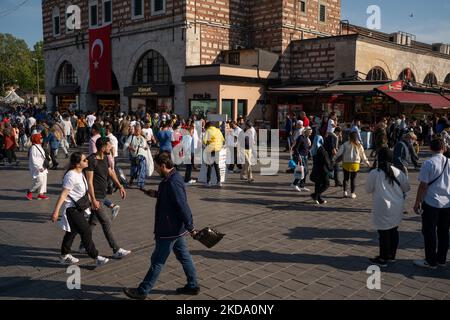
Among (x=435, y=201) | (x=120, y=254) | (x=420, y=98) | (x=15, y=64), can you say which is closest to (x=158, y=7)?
(x=420, y=98)

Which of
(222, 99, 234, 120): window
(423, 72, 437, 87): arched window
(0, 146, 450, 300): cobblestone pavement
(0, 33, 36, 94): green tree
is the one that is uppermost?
(0, 33, 36, 94): green tree

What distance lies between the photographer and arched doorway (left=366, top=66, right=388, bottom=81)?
1035 inches

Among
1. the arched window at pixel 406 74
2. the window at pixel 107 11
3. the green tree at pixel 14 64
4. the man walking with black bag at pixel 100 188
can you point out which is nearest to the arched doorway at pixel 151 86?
the window at pixel 107 11

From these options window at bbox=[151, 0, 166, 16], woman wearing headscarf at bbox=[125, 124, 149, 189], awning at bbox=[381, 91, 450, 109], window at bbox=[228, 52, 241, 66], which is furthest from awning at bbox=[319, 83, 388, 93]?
woman wearing headscarf at bbox=[125, 124, 149, 189]

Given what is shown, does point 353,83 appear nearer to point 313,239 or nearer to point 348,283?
point 313,239

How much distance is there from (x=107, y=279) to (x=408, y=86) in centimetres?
2170

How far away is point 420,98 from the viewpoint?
72.0 feet

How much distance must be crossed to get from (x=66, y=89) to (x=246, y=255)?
3284cm

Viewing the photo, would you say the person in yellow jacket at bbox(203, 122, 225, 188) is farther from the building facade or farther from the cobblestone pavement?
the building facade

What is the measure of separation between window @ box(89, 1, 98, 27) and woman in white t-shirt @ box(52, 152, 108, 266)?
28.4 meters

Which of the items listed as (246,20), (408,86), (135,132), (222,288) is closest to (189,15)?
(246,20)

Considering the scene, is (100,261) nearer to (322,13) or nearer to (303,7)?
(303,7)

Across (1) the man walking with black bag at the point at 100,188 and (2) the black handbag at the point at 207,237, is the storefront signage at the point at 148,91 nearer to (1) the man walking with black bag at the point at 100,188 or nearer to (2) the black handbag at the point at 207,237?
(1) the man walking with black bag at the point at 100,188
